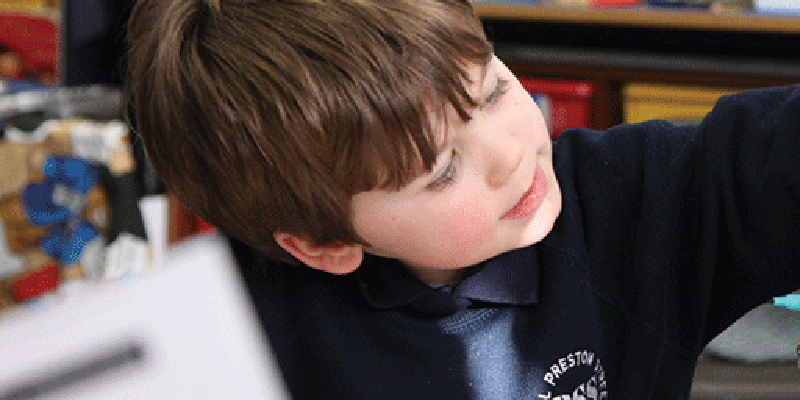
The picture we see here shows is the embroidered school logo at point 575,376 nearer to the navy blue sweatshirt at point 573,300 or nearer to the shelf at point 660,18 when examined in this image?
the navy blue sweatshirt at point 573,300

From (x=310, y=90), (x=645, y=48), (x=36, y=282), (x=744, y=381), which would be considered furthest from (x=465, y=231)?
(x=645, y=48)

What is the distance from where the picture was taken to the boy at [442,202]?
547 mm

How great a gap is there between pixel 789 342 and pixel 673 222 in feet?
0.40

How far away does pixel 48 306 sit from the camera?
0.74 feet

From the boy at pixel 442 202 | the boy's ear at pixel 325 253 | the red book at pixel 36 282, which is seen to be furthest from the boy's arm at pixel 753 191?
the red book at pixel 36 282

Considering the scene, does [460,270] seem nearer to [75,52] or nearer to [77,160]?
[77,160]

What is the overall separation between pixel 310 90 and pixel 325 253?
0.17 meters

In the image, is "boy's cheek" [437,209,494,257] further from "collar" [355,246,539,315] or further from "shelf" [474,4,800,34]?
"shelf" [474,4,800,34]

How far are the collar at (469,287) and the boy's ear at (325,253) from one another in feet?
0.12

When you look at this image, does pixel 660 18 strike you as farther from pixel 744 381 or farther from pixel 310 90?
pixel 310 90

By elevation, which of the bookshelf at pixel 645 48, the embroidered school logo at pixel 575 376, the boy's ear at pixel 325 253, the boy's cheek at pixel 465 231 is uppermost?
the boy's cheek at pixel 465 231

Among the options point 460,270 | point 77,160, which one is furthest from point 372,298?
point 77,160

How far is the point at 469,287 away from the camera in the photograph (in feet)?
2.18

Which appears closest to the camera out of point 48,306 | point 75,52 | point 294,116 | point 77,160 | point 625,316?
point 48,306
